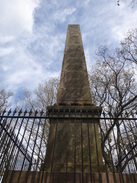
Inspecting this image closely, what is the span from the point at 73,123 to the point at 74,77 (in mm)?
2085

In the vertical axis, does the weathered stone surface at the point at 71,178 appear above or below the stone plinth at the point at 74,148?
below

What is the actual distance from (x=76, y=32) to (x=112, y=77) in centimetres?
514

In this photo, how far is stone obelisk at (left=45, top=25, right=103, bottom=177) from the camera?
2.99 metres

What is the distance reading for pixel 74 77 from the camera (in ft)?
17.3

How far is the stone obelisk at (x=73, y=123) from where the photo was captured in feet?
9.82

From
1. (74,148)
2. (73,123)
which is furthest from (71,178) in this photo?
(73,123)

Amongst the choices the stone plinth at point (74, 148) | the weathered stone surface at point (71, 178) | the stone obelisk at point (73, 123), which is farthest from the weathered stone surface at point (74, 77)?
the weathered stone surface at point (71, 178)

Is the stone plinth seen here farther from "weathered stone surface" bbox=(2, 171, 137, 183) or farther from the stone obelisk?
"weathered stone surface" bbox=(2, 171, 137, 183)

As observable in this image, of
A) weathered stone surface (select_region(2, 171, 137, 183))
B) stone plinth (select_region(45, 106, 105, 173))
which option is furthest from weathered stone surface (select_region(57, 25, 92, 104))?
weathered stone surface (select_region(2, 171, 137, 183))

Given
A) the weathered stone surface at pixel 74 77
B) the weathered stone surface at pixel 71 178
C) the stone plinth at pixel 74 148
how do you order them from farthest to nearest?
the weathered stone surface at pixel 74 77 < the stone plinth at pixel 74 148 < the weathered stone surface at pixel 71 178

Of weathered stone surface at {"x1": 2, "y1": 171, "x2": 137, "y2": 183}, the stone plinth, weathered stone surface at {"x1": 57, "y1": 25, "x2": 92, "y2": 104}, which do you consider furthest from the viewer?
weathered stone surface at {"x1": 57, "y1": 25, "x2": 92, "y2": 104}

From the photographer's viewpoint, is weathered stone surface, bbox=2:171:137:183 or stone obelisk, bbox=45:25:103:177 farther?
stone obelisk, bbox=45:25:103:177

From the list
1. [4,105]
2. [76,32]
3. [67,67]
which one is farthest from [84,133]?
[4,105]

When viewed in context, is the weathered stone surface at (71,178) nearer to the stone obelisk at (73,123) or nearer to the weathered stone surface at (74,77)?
the stone obelisk at (73,123)
